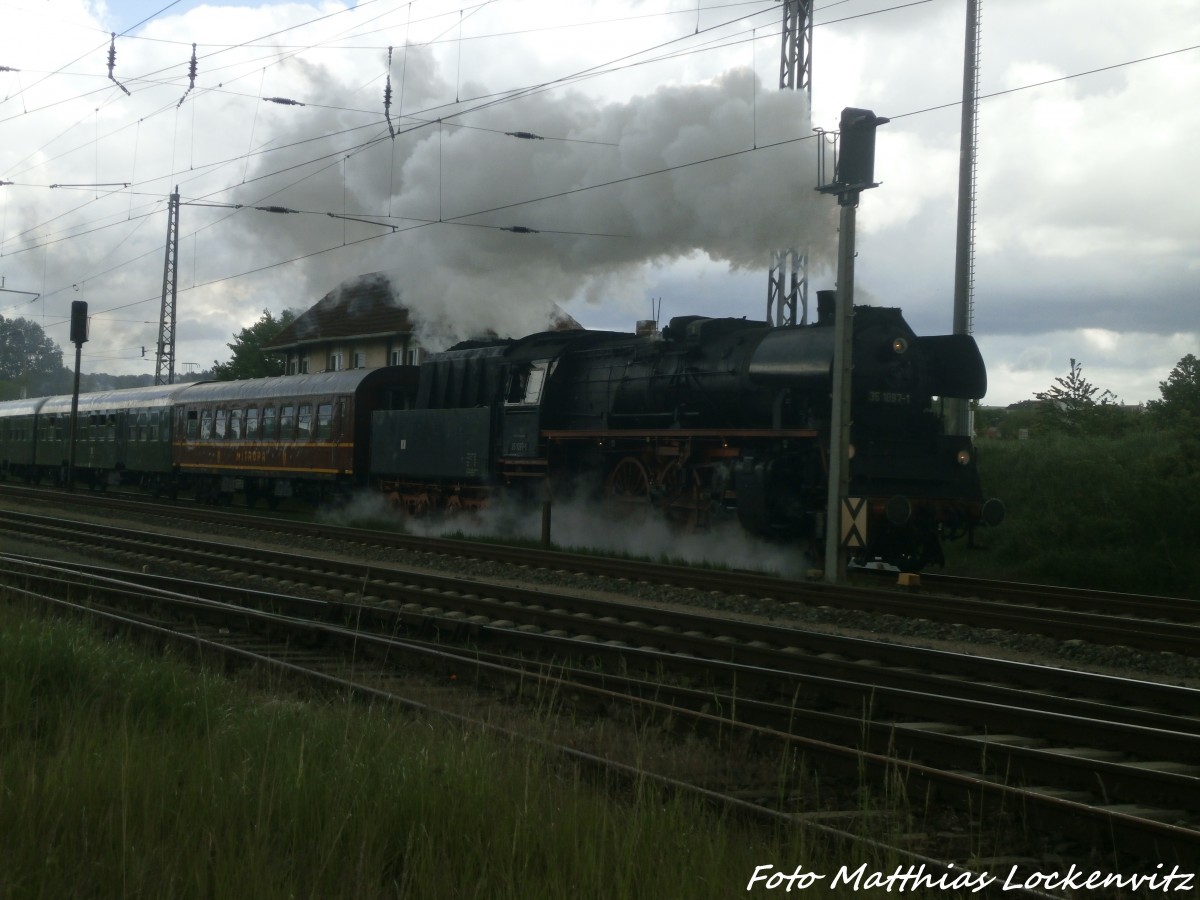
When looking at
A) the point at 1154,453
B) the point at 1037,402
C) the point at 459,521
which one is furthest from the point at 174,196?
the point at 1154,453

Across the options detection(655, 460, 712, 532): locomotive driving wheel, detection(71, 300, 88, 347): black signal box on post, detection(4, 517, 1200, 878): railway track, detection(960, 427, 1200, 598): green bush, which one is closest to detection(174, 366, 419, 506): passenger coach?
detection(71, 300, 88, 347): black signal box on post

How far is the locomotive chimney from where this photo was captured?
14602 mm

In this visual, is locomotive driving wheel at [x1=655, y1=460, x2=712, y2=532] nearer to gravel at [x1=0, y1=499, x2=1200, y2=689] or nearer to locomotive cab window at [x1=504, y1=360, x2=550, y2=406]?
gravel at [x1=0, y1=499, x2=1200, y2=689]

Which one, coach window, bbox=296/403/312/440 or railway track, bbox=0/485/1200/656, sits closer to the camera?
railway track, bbox=0/485/1200/656

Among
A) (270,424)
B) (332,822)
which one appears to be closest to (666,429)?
(332,822)

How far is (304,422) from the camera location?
24.4 m

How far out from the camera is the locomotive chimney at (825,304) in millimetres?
14602

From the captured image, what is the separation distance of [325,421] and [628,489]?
9238 millimetres

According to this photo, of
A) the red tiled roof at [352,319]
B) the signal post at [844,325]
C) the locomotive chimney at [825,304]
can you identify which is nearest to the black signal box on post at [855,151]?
the signal post at [844,325]

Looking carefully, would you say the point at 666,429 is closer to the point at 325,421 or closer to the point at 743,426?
the point at 743,426

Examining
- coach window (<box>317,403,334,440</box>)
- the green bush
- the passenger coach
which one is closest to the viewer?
the green bush

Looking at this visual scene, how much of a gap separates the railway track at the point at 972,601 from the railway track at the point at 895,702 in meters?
2.30

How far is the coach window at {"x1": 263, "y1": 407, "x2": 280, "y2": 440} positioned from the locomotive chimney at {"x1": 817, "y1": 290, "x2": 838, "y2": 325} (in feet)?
48.3

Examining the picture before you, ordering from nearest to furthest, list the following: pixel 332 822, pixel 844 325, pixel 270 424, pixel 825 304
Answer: pixel 332 822, pixel 844 325, pixel 825 304, pixel 270 424
